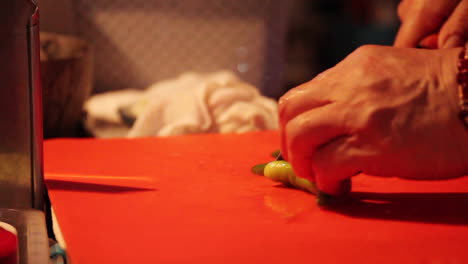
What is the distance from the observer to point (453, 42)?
923mm

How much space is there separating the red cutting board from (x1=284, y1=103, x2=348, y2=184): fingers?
6cm

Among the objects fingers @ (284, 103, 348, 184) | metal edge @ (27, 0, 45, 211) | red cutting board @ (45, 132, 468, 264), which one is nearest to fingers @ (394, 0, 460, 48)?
red cutting board @ (45, 132, 468, 264)

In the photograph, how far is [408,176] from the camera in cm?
64

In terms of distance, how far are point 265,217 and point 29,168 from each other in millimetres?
261

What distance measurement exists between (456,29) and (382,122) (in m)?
0.38

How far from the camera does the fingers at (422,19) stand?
970 millimetres

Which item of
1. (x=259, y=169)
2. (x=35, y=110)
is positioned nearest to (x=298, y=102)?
(x=259, y=169)

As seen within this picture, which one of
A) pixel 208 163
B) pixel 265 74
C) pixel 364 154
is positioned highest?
pixel 364 154

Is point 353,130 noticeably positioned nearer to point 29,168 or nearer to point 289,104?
point 289,104

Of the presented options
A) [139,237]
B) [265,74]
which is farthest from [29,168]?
[265,74]

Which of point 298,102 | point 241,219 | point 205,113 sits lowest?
point 205,113

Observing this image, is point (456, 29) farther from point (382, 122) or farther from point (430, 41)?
point (382, 122)

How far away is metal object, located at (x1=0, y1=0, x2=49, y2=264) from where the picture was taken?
0.63m

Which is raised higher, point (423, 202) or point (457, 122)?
point (457, 122)
